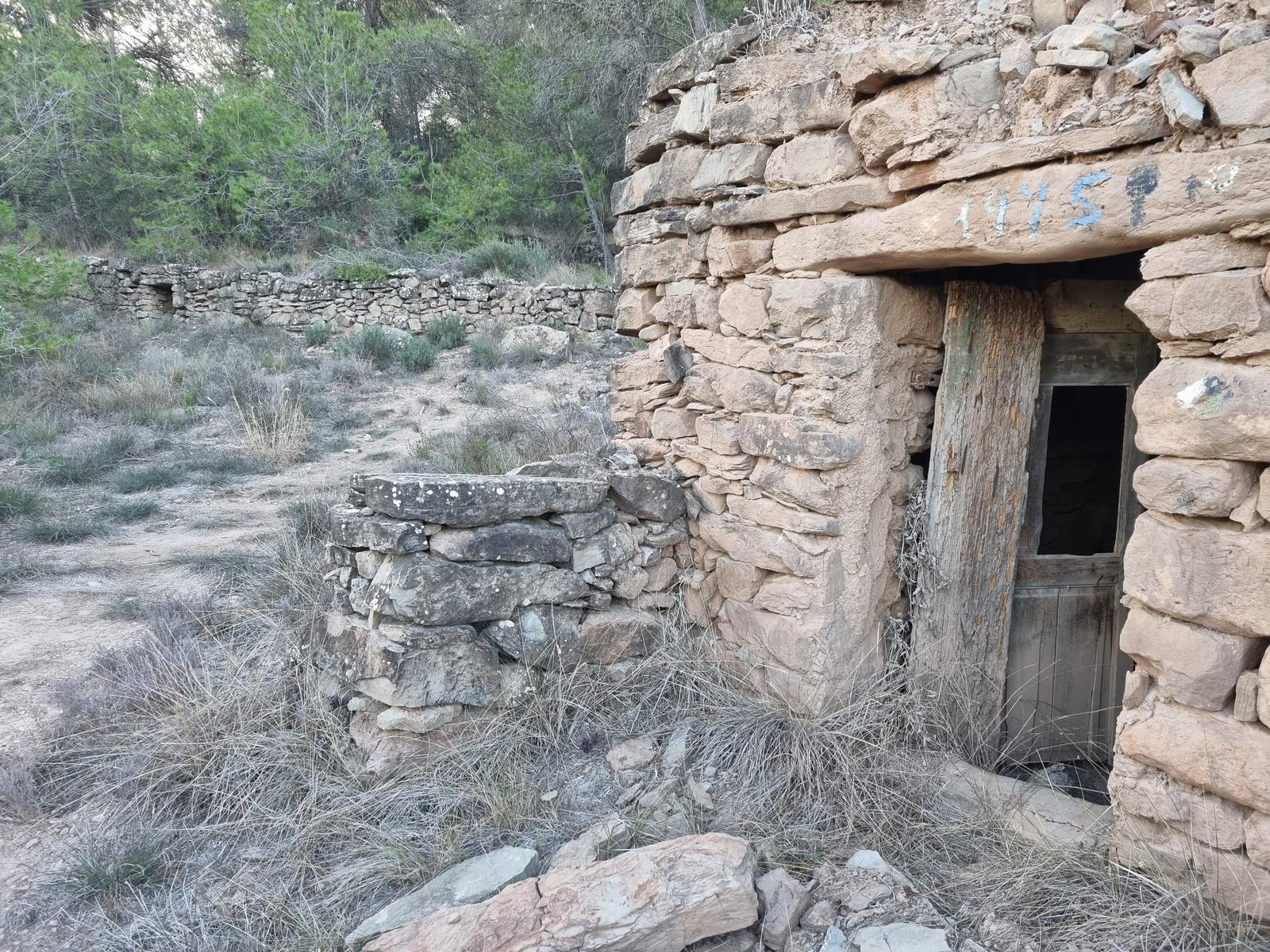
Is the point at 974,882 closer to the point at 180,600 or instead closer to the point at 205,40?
the point at 180,600

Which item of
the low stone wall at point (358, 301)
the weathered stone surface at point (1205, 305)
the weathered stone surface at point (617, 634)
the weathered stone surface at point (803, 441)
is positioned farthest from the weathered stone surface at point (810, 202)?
the low stone wall at point (358, 301)

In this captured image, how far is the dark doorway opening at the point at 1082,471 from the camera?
4.14 m

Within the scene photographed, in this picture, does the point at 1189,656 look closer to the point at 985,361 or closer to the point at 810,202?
the point at 985,361

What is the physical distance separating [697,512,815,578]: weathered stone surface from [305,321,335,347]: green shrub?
31.3 feet

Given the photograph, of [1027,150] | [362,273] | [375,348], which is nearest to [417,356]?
[375,348]

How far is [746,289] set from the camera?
3.14 meters

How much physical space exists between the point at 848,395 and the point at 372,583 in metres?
1.75

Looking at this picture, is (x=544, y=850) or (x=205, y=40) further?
(x=205, y=40)

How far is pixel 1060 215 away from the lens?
2.22 metres

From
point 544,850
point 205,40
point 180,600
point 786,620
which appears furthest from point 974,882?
point 205,40

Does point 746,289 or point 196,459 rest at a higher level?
point 746,289

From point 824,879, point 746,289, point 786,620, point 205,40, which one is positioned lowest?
point 824,879

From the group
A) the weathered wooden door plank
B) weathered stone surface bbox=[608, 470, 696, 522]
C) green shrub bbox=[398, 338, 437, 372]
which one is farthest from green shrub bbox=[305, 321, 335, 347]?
the weathered wooden door plank

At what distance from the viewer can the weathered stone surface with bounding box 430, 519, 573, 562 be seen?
2955 millimetres
